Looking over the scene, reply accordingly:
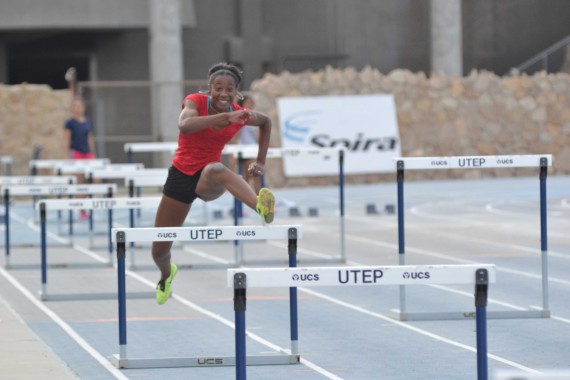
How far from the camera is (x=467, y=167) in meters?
10.7

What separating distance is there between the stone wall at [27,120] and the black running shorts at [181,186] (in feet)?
70.4

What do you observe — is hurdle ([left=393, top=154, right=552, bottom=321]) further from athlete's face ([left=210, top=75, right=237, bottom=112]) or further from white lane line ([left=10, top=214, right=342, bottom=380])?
athlete's face ([left=210, top=75, right=237, bottom=112])

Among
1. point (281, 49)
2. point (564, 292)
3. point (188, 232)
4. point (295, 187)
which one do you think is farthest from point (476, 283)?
point (281, 49)

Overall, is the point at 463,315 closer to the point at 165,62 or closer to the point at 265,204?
the point at 265,204

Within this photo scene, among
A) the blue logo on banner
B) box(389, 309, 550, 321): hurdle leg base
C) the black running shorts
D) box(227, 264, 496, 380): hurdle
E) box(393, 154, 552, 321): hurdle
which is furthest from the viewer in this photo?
the blue logo on banner

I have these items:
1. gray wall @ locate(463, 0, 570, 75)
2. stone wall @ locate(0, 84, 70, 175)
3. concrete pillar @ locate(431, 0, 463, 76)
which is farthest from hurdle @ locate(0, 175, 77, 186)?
gray wall @ locate(463, 0, 570, 75)

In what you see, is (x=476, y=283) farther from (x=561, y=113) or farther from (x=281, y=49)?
(x=281, y=49)

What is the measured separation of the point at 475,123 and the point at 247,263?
59.0ft

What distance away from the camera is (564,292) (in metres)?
12.6

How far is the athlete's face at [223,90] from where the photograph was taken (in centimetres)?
932

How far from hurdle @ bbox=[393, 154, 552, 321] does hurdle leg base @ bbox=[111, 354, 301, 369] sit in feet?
6.34

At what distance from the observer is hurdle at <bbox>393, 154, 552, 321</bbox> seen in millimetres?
10617

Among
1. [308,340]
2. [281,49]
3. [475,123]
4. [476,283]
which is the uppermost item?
[281,49]

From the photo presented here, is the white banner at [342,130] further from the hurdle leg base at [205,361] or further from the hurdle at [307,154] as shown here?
the hurdle leg base at [205,361]
